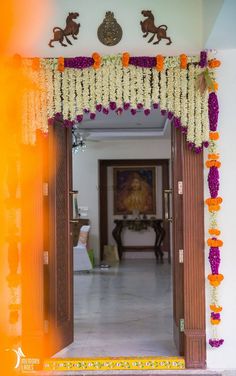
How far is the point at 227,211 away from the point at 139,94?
131 centimetres

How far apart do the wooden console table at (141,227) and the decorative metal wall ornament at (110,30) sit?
890cm

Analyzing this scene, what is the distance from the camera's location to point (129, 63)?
16.0ft

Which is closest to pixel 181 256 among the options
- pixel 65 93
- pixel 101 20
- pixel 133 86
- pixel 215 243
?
pixel 215 243

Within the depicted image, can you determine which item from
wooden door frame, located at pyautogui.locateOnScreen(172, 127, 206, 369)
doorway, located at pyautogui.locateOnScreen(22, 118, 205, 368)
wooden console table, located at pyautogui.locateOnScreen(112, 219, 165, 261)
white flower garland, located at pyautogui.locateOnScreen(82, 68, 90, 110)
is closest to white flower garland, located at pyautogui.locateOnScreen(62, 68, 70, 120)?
white flower garland, located at pyautogui.locateOnScreen(82, 68, 90, 110)

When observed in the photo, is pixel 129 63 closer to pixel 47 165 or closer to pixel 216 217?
pixel 47 165

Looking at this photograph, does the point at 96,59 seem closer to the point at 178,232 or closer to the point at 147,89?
the point at 147,89

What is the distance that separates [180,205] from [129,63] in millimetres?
1380

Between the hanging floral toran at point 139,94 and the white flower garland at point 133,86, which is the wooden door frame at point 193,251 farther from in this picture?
the white flower garland at point 133,86

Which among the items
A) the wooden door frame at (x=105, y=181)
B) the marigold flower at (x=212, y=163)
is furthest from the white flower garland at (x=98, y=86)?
the wooden door frame at (x=105, y=181)

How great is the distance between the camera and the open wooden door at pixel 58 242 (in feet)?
16.8

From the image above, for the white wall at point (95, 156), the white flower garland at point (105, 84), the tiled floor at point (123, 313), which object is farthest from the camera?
the white wall at point (95, 156)

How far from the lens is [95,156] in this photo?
13.4m

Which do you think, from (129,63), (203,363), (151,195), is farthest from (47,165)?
(151,195)

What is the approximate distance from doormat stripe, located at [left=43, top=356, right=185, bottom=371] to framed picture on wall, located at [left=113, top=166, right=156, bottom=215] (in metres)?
9.03
